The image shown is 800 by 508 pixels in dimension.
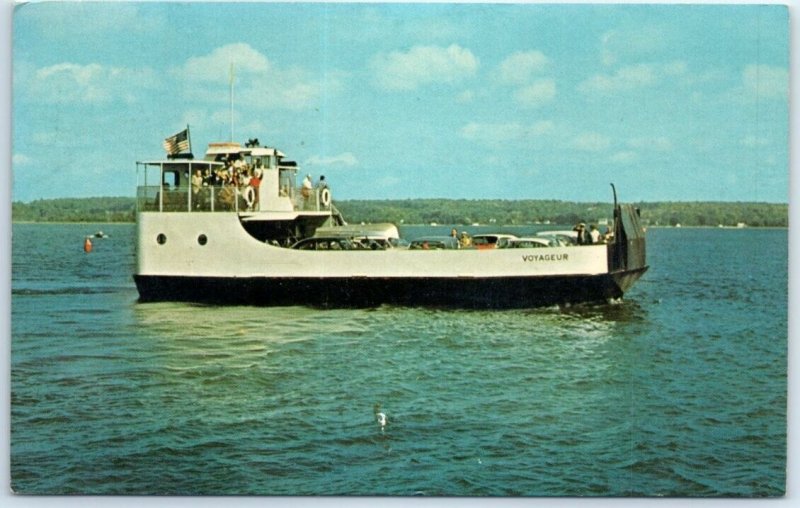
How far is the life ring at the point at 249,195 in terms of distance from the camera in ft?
41.3

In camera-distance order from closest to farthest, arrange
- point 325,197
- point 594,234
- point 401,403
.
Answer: point 401,403 → point 325,197 → point 594,234

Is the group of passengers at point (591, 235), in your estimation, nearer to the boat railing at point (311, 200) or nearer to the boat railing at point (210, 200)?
the boat railing at point (311, 200)

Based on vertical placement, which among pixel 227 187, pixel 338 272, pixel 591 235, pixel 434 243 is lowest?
pixel 338 272

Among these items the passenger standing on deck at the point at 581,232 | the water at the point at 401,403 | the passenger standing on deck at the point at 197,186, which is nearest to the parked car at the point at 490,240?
the passenger standing on deck at the point at 581,232

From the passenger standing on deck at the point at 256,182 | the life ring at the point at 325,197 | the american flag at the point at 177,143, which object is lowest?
the life ring at the point at 325,197

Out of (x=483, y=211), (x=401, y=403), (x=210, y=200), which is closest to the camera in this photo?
(x=401, y=403)

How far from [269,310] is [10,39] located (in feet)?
13.5

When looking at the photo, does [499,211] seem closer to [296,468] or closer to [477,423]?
[477,423]

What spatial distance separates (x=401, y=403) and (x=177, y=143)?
151 inches

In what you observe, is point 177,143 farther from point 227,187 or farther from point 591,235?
point 591,235

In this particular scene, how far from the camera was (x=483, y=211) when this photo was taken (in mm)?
11234

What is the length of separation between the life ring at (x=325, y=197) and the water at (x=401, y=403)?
145cm

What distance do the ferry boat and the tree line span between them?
0.46m

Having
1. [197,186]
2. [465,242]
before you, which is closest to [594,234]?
[465,242]
